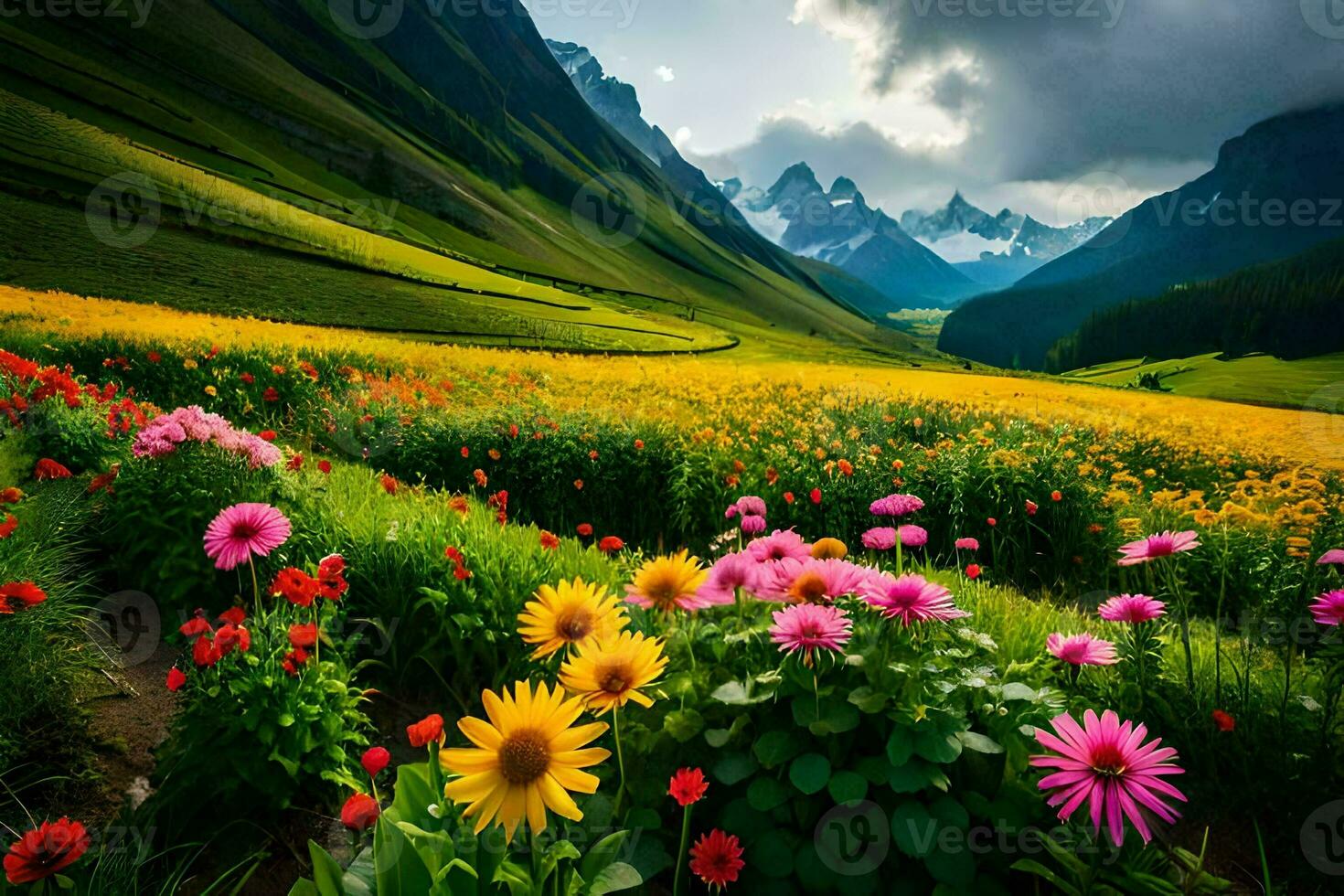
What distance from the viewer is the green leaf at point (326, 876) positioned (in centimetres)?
150

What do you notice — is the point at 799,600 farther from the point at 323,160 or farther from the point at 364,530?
the point at 323,160

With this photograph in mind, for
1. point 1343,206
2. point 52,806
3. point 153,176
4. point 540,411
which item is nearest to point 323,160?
point 153,176

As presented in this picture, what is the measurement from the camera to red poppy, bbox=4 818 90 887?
152 centimetres

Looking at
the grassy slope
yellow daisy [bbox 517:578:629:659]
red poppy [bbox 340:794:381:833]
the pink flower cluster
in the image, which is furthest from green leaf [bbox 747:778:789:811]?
the grassy slope

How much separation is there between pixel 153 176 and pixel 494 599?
56.1 meters

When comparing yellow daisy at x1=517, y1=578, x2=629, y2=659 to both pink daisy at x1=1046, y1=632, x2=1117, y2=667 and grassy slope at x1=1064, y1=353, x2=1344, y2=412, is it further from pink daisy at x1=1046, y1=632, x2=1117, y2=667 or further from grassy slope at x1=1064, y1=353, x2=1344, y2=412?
grassy slope at x1=1064, y1=353, x2=1344, y2=412

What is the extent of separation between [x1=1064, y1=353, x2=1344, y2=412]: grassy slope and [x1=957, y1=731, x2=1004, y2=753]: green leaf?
31.9 meters

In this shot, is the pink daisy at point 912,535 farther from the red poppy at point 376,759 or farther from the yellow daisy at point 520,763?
the red poppy at point 376,759

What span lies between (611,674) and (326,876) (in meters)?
0.88

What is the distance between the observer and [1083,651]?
2100mm

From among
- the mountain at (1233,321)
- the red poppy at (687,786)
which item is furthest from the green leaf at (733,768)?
the mountain at (1233,321)

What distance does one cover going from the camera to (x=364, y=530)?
421 cm

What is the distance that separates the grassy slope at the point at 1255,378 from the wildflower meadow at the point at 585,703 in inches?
1205

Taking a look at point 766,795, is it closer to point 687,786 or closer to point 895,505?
point 687,786
